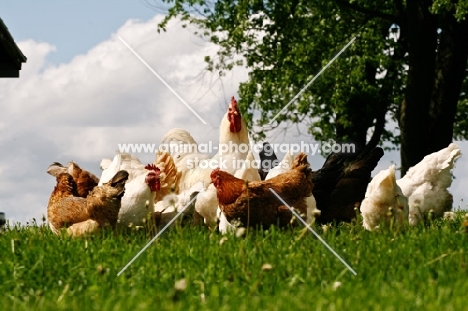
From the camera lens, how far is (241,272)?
7000 millimetres

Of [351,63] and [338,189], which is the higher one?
[351,63]

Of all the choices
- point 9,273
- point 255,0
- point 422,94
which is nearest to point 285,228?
point 9,273

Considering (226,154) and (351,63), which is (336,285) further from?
(351,63)

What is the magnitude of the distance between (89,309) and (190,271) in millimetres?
1763

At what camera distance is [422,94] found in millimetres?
17500

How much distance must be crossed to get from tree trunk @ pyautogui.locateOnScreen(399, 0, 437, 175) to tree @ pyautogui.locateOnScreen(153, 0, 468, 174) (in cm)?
2

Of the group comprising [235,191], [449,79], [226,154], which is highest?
[449,79]

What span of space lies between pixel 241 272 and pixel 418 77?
38.0 ft

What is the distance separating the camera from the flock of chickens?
359 inches

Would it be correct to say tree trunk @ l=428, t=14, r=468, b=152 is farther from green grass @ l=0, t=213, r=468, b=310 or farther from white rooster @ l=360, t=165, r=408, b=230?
green grass @ l=0, t=213, r=468, b=310

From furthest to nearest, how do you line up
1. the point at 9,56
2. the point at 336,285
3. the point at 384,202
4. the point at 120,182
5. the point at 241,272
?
the point at 9,56 < the point at 384,202 < the point at 120,182 < the point at 241,272 < the point at 336,285

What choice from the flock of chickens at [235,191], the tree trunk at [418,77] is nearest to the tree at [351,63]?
the tree trunk at [418,77]

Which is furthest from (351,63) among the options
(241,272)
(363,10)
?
(241,272)

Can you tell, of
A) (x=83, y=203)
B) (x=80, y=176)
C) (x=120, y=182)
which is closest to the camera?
(x=120, y=182)
